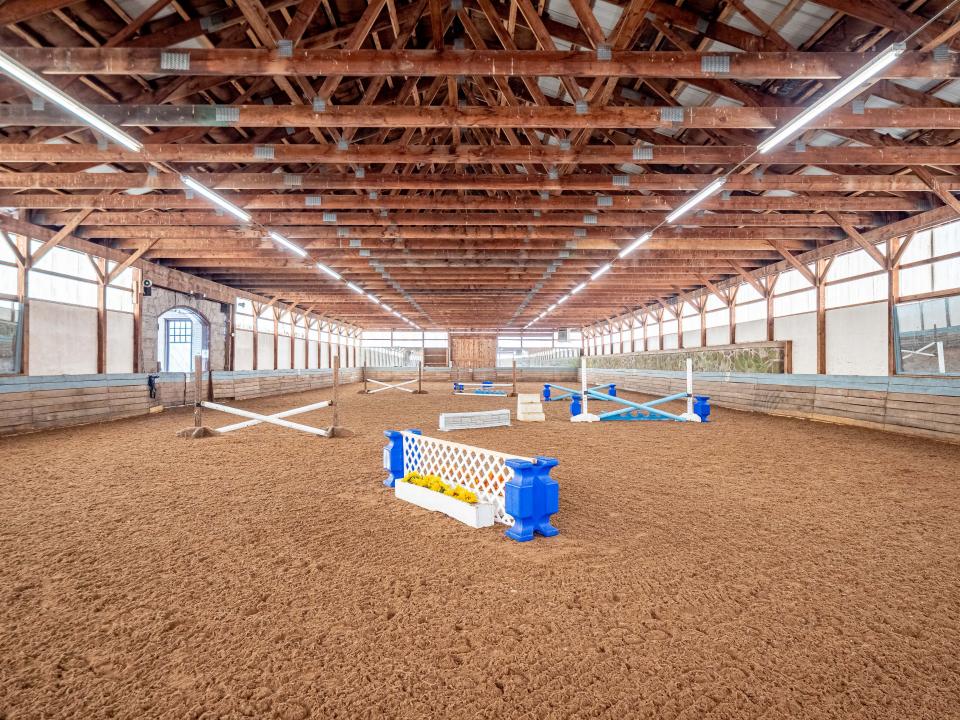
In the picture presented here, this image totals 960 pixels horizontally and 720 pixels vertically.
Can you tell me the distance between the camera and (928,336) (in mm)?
10031

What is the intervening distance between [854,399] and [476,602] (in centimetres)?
1052

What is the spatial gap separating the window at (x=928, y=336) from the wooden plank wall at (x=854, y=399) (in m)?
1.69

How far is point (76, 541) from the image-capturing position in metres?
3.47

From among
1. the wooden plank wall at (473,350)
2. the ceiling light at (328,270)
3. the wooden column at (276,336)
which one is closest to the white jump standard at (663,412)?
the ceiling light at (328,270)

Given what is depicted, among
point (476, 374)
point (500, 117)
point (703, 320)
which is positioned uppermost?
point (500, 117)

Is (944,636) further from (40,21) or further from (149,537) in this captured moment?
(40,21)

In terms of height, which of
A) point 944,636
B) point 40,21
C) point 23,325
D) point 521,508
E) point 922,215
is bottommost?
point 944,636

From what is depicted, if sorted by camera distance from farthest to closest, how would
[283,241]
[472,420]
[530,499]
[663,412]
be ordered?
[283,241]
[663,412]
[472,420]
[530,499]

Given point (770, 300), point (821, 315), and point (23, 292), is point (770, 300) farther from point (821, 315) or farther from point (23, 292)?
point (23, 292)

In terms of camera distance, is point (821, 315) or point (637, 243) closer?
point (637, 243)

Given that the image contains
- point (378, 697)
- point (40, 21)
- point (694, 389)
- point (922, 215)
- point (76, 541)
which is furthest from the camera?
point (694, 389)

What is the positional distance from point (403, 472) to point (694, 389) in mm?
13534

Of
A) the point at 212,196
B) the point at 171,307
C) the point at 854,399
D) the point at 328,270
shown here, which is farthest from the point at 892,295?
the point at 171,307

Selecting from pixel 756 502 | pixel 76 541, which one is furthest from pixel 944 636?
pixel 76 541
